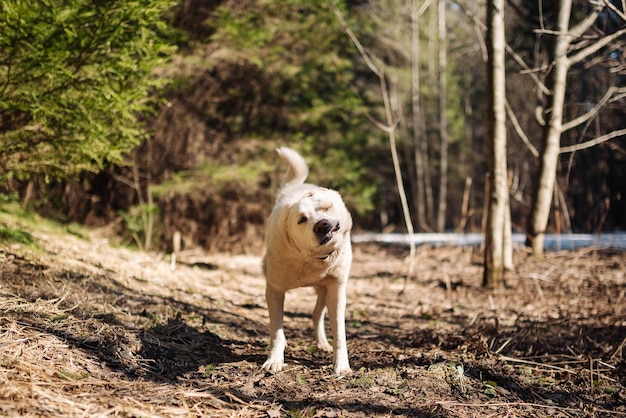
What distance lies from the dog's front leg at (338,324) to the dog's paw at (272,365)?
42 cm

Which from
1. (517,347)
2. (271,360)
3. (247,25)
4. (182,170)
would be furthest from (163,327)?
(247,25)

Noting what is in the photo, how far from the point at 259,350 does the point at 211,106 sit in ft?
27.5

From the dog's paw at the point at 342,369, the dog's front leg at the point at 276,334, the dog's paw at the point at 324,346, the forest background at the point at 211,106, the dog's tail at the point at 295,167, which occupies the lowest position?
the dog's paw at the point at 324,346

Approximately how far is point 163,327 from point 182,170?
→ 7.02 m

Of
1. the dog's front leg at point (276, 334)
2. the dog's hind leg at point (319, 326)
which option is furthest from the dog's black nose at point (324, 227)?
the dog's hind leg at point (319, 326)

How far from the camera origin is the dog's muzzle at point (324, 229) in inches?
131

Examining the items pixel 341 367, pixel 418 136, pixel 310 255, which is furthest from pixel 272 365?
pixel 418 136

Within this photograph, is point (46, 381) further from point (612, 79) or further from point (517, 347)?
point (612, 79)

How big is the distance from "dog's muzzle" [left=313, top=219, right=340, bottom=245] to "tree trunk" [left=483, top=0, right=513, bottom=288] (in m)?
4.90

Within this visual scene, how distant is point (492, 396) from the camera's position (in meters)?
3.53

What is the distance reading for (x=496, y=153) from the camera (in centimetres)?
767

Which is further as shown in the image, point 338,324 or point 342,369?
point 338,324

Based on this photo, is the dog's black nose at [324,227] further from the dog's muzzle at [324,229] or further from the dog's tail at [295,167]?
the dog's tail at [295,167]

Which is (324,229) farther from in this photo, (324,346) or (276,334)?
(324,346)
